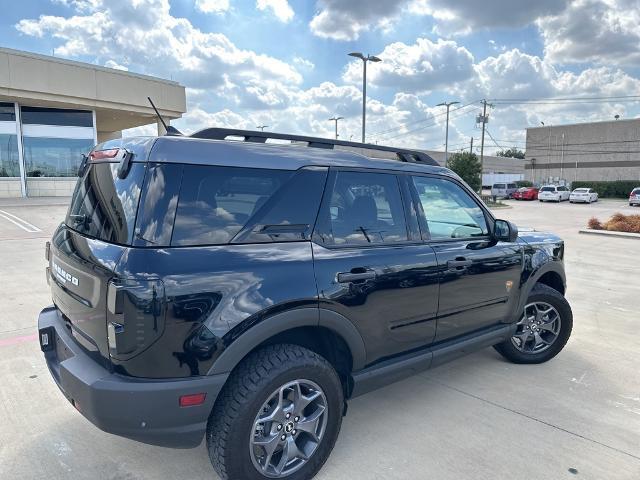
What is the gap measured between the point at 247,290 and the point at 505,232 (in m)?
2.27

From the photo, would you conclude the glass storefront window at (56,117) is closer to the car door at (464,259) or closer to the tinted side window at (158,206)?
the car door at (464,259)

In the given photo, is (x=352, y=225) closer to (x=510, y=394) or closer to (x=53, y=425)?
(x=510, y=394)

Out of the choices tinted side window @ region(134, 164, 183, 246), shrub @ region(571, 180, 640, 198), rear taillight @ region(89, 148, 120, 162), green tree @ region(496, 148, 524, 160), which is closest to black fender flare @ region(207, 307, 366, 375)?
tinted side window @ region(134, 164, 183, 246)

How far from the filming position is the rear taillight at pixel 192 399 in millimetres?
2096

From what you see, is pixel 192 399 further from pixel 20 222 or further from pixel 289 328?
pixel 20 222

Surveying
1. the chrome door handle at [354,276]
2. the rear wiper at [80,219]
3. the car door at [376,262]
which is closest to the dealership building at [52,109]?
the rear wiper at [80,219]

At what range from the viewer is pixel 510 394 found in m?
3.58

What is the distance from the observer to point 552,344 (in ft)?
13.7

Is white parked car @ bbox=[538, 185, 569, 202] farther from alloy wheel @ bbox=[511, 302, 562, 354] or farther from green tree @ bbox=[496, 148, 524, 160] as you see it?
green tree @ bbox=[496, 148, 524, 160]

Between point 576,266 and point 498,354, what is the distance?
18.8 feet

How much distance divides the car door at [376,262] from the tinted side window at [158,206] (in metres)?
0.82

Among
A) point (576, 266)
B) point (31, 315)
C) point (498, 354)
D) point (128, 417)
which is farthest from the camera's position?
point (576, 266)

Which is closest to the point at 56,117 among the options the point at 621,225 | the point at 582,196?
the point at 621,225

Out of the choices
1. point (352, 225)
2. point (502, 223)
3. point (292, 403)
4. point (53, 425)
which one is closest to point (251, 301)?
point (292, 403)
